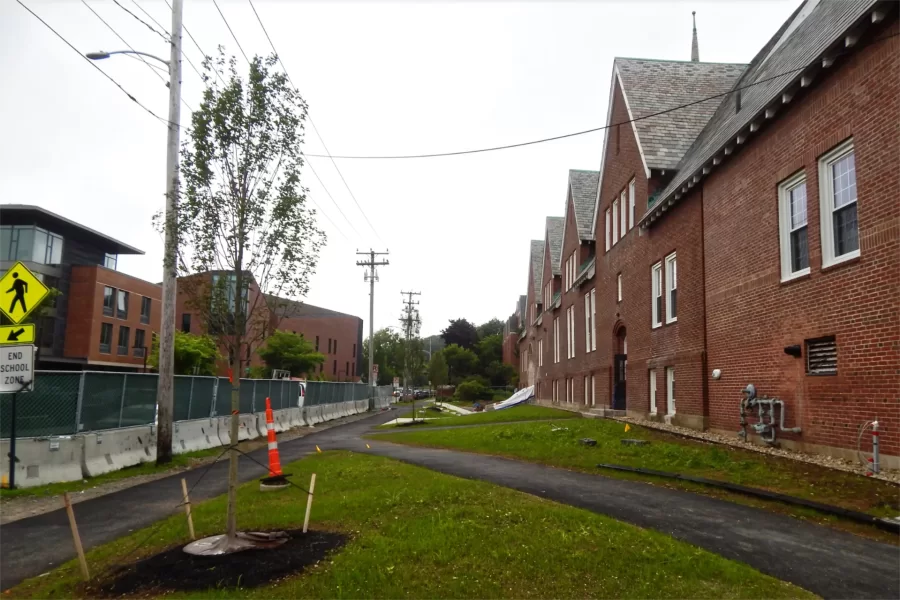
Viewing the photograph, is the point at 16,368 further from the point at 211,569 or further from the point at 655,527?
the point at 655,527

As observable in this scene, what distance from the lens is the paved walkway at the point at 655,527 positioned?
5.62 meters

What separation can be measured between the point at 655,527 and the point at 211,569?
15.0 feet

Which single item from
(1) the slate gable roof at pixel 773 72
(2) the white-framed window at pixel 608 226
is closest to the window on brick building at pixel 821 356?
(1) the slate gable roof at pixel 773 72

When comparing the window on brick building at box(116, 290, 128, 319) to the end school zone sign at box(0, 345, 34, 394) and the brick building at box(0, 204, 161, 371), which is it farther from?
the end school zone sign at box(0, 345, 34, 394)

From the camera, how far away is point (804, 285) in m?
11.0

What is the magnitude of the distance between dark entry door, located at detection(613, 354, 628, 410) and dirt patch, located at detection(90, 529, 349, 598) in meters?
19.0

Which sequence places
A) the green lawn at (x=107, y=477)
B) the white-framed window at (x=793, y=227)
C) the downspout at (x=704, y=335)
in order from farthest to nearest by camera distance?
1. the downspout at (x=704, y=335)
2. the white-framed window at (x=793, y=227)
3. the green lawn at (x=107, y=477)

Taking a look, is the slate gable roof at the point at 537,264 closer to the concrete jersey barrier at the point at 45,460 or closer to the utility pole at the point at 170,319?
the utility pole at the point at 170,319

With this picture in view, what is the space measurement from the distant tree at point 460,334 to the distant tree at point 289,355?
20.9 meters

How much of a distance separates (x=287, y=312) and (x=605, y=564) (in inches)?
176

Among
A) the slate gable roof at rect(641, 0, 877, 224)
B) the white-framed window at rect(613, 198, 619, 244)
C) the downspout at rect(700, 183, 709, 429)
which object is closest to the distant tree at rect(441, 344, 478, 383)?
the white-framed window at rect(613, 198, 619, 244)

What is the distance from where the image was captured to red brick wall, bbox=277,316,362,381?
83938mm

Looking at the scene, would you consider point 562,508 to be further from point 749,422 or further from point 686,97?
point 686,97

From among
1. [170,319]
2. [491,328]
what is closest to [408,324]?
[170,319]
